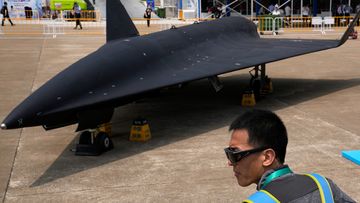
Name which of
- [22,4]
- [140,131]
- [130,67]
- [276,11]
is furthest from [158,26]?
[140,131]

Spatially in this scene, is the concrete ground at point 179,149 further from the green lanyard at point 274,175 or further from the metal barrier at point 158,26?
the metal barrier at point 158,26

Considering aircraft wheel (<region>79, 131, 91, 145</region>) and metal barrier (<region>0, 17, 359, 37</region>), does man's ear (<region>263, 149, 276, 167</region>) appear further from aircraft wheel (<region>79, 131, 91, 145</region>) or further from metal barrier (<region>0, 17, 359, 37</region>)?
metal barrier (<region>0, 17, 359, 37</region>)

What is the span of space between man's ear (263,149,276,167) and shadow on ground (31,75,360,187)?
531 centimetres

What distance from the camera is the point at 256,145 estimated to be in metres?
2.25

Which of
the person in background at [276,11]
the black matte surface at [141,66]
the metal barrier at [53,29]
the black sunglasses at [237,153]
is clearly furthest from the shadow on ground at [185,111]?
the metal barrier at [53,29]

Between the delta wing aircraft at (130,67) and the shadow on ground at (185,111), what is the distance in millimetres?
719

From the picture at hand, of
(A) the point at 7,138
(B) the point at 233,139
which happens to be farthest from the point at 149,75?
(B) the point at 233,139

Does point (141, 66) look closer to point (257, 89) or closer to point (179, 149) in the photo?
point (179, 149)

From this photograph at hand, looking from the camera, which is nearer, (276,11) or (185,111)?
(185,111)

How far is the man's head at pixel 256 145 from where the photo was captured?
2.26 meters

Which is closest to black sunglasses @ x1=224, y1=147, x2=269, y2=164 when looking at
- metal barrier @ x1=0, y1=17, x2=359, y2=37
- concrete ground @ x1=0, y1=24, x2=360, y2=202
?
concrete ground @ x1=0, y1=24, x2=360, y2=202

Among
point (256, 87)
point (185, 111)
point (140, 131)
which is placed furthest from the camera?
point (256, 87)

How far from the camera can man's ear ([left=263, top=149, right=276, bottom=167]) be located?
2.26m

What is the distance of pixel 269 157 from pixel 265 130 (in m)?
0.14
